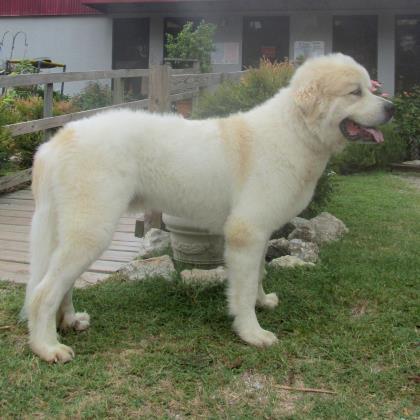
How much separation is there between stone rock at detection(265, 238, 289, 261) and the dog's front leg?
72.4 inches

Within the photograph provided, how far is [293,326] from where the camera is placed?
3.87 m

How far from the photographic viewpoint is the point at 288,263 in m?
5.05

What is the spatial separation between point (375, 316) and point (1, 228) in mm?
4330

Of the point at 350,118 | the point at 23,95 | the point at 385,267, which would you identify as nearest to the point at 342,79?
the point at 350,118

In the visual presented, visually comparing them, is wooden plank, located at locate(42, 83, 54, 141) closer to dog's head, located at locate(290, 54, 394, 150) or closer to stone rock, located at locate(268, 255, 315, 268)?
stone rock, located at locate(268, 255, 315, 268)

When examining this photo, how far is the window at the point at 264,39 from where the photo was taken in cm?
1466

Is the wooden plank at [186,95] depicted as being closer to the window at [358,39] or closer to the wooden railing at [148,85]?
the wooden railing at [148,85]

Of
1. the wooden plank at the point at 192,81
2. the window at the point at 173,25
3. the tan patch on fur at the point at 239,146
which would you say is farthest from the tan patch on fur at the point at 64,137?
the window at the point at 173,25

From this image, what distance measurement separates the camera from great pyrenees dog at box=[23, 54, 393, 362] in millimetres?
3285

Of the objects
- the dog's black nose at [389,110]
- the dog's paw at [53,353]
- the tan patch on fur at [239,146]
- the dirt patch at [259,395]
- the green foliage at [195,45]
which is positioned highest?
the green foliage at [195,45]

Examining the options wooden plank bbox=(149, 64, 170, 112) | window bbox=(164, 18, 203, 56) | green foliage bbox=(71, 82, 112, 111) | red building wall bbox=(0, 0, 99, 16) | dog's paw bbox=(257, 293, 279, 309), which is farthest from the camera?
red building wall bbox=(0, 0, 99, 16)

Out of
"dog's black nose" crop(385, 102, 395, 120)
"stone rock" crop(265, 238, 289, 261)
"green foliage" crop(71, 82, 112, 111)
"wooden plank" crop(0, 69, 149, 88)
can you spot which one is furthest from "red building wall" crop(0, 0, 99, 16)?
"dog's black nose" crop(385, 102, 395, 120)

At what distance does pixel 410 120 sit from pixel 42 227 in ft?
33.4

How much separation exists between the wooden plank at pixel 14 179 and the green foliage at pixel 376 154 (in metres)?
5.58
